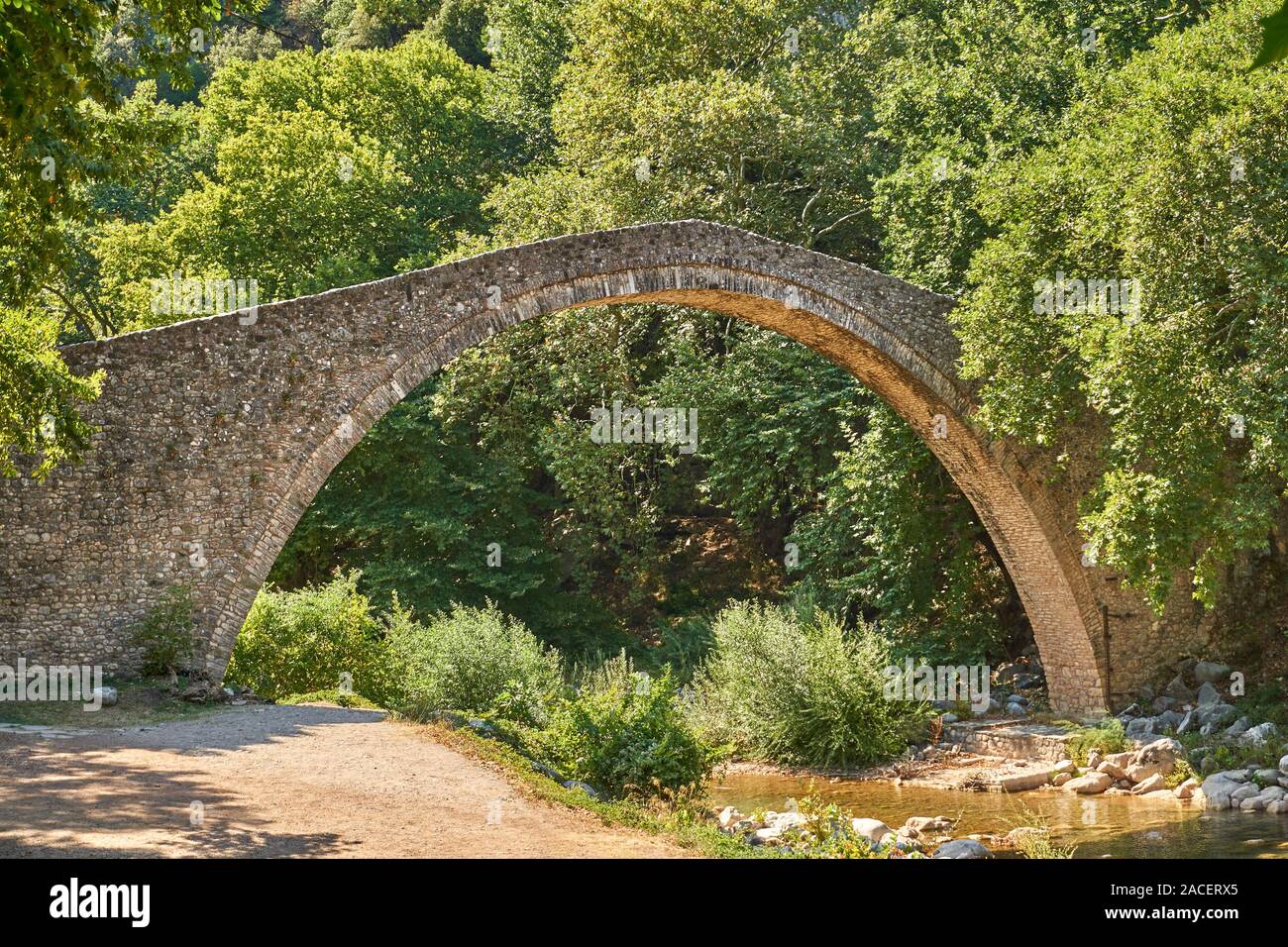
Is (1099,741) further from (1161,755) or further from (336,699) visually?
(336,699)

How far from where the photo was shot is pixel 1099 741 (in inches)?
544

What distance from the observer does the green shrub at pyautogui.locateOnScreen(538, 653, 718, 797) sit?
960cm

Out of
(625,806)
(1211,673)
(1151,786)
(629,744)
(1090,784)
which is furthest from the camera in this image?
(1211,673)

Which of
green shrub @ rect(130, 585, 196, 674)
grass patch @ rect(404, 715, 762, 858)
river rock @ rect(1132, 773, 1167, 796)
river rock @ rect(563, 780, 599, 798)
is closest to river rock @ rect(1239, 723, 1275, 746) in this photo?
river rock @ rect(1132, 773, 1167, 796)

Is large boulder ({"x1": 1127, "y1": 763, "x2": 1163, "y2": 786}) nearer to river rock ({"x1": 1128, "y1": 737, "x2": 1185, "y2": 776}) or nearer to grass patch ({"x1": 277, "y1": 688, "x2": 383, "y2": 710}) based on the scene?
river rock ({"x1": 1128, "y1": 737, "x2": 1185, "y2": 776})

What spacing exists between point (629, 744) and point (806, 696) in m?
4.59

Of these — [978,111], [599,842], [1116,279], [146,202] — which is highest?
[146,202]

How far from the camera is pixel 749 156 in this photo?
66.7 feet

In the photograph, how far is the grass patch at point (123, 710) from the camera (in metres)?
10.2

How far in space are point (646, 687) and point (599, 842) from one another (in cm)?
338

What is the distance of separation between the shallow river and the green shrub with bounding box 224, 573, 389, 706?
4.26 metres

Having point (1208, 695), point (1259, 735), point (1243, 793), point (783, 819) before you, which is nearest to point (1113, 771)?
point (1259, 735)
